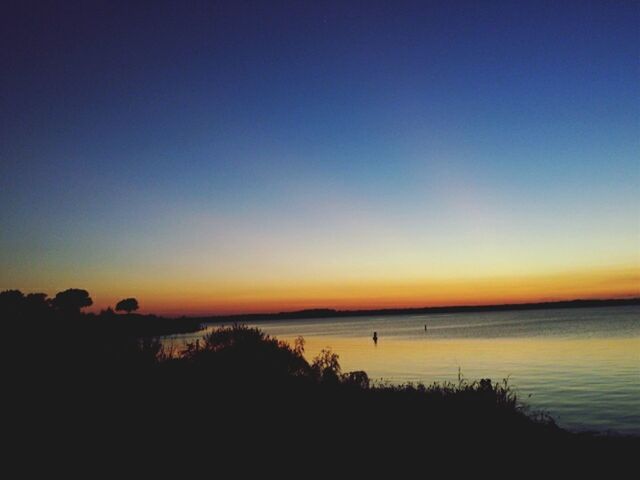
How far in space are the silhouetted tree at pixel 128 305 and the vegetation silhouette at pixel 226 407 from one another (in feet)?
523

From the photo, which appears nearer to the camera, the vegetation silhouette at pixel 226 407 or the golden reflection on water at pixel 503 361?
the vegetation silhouette at pixel 226 407

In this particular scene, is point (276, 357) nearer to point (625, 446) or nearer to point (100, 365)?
point (100, 365)

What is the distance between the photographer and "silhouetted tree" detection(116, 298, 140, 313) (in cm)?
16838

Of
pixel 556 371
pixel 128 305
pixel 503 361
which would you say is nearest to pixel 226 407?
pixel 556 371

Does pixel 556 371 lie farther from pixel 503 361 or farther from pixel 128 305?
pixel 128 305

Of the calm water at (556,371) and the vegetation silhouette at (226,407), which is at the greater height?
the vegetation silhouette at (226,407)

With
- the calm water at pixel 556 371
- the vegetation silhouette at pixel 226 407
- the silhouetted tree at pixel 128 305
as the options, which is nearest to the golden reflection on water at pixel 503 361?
the calm water at pixel 556 371

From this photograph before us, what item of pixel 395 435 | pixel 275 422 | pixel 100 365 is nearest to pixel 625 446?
pixel 395 435

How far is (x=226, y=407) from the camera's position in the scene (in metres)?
13.2

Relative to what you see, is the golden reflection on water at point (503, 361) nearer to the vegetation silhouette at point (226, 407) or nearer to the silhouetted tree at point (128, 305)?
the vegetation silhouette at point (226, 407)

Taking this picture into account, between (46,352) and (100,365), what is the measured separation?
1528 mm

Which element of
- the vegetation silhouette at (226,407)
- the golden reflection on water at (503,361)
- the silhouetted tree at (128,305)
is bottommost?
the golden reflection on water at (503,361)

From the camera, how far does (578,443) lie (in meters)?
15.4

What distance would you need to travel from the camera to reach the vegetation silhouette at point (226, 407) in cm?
1131
